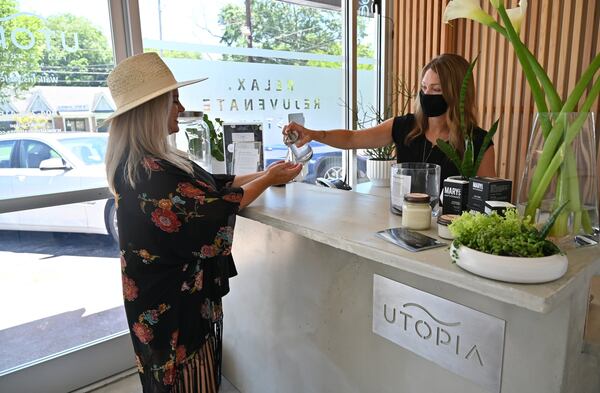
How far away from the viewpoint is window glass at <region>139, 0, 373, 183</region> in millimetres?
2795

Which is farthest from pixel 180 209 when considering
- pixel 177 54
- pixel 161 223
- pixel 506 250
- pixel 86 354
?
pixel 177 54

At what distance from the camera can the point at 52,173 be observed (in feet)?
7.41

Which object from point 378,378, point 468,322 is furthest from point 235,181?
point 468,322

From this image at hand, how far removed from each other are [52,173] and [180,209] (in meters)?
1.29

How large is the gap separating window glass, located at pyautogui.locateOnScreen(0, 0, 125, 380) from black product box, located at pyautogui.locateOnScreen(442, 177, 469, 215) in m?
1.87

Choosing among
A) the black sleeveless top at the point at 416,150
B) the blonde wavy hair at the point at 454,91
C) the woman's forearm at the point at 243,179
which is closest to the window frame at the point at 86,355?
the woman's forearm at the point at 243,179

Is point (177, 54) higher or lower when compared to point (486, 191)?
higher

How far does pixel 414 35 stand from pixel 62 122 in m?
3.16

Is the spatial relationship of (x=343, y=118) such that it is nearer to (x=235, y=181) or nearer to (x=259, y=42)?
(x=259, y=42)

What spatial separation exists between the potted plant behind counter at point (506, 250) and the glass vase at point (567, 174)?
105 mm

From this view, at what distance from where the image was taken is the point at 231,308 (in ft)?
7.10

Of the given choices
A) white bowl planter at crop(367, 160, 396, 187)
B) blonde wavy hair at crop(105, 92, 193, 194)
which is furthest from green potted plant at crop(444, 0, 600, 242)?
white bowl planter at crop(367, 160, 396, 187)

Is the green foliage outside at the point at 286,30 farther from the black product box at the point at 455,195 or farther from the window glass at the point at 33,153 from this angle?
the black product box at the point at 455,195

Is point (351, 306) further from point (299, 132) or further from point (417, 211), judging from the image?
point (299, 132)
